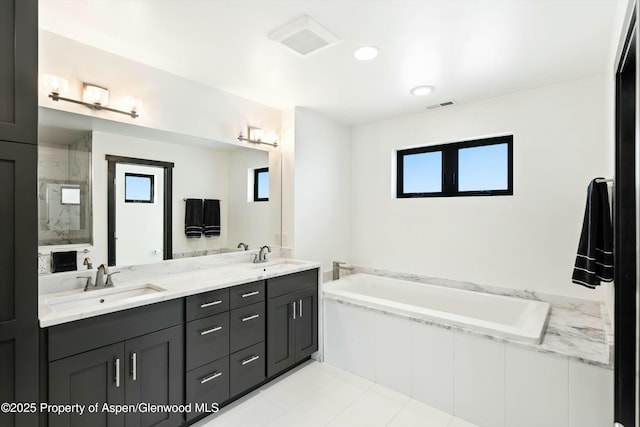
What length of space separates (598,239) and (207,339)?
243 centimetres

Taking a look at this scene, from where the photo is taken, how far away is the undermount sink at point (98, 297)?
1.74m

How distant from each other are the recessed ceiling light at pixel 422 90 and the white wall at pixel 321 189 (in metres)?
1.12

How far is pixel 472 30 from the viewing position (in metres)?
1.86

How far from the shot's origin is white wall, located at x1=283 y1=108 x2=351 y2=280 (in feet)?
10.9

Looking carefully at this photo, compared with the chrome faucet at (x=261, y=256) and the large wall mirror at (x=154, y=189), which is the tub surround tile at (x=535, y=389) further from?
the large wall mirror at (x=154, y=189)

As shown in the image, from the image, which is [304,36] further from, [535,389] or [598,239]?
[535,389]

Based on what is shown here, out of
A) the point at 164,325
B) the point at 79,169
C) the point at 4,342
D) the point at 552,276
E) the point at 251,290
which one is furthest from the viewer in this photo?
the point at 552,276

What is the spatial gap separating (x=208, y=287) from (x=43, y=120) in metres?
1.41

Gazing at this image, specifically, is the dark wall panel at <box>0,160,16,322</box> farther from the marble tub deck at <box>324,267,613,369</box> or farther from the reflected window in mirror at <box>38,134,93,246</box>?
the marble tub deck at <box>324,267,613,369</box>

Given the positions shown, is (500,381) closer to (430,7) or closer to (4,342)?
(430,7)

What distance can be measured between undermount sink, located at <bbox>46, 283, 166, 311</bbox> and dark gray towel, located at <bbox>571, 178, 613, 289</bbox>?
2.58m

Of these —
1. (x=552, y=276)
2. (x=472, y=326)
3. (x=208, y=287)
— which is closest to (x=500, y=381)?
(x=472, y=326)

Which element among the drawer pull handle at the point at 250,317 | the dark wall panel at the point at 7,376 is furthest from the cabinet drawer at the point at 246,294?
the dark wall panel at the point at 7,376

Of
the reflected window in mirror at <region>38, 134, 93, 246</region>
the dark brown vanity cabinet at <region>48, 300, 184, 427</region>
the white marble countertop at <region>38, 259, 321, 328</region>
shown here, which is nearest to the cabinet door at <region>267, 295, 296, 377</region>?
the white marble countertop at <region>38, 259, 321, 328</region>
